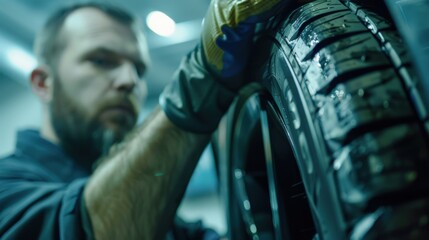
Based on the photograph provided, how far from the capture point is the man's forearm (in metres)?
0.72

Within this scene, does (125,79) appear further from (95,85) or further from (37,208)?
(37,208)

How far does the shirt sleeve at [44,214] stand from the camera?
2.24 ft

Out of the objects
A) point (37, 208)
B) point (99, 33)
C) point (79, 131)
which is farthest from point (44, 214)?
point (99, 33)

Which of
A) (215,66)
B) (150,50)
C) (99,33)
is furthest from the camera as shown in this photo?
(150,50)

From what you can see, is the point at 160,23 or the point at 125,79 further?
the point at 160,23

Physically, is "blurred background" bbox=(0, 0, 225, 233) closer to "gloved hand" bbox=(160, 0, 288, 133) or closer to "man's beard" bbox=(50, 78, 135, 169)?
"man's beard" bbox=(50, 78, 135, 169)

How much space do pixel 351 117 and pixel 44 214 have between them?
59cm

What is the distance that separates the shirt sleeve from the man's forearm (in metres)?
0.03

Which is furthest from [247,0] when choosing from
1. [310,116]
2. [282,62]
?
[310,116]

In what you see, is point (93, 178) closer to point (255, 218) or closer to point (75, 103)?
point (255, 218)

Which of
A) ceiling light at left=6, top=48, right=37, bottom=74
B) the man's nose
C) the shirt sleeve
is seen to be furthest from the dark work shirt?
ceiling light at left=6, top=48, right=37, bottom=74

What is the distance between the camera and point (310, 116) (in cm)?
41

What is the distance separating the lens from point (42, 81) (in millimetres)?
1587

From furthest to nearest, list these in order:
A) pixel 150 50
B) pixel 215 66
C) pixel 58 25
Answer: pixel 150 50 → pixel 58 25 → pixel 215 66
